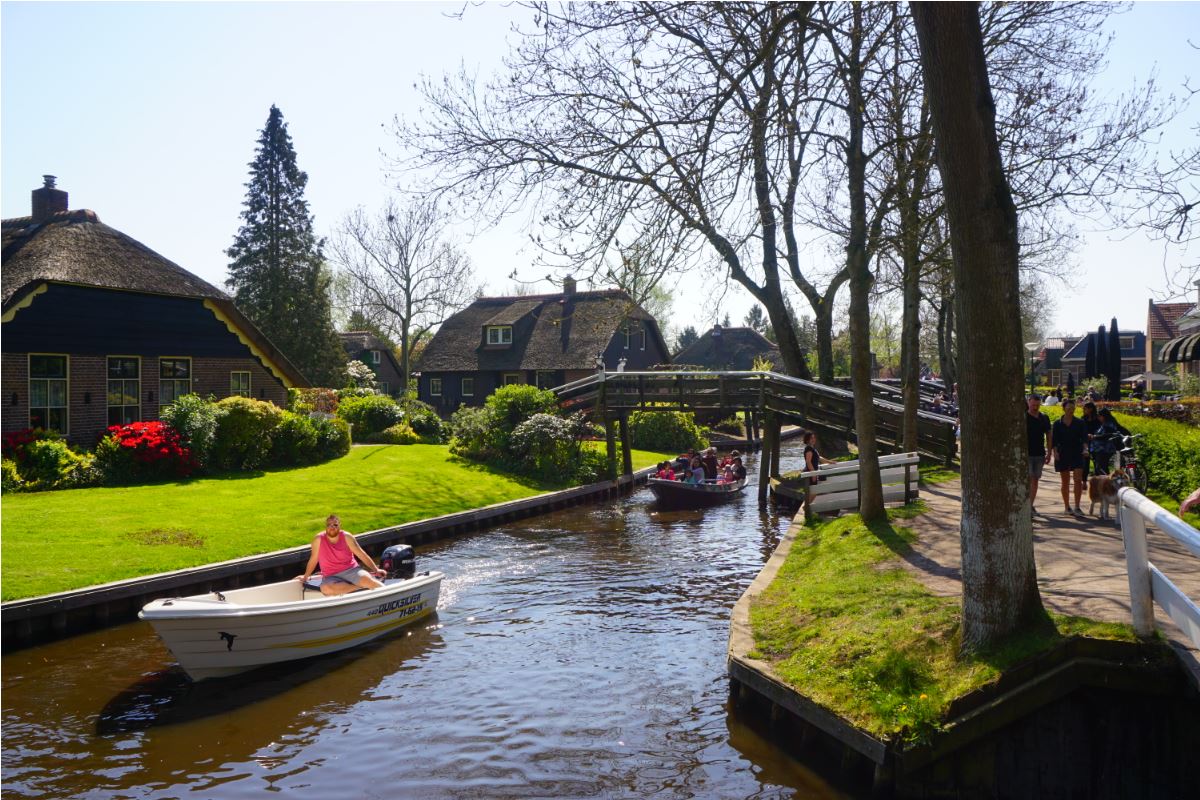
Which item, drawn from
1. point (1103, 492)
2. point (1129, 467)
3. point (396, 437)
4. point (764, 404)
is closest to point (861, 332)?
point (1103, 492)

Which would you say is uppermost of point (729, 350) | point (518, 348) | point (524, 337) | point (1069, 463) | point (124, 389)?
point (729, 350)

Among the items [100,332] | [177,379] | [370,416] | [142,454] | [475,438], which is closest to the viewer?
[142,454]

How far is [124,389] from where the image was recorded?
24781 mm

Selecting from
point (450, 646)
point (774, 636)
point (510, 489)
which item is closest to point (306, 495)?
point (510, 489)

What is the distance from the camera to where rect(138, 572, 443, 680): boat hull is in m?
10.7

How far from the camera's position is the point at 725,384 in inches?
1137

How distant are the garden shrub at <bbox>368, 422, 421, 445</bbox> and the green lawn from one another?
5.71 metres

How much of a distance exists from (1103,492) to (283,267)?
45.7 m

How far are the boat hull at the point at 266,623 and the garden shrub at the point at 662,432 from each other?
26216 mm

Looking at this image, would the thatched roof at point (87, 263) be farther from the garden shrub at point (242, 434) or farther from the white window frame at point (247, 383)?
the garden shrub at point (242, 434)

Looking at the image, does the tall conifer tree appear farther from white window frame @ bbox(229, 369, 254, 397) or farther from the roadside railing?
the roadside railing

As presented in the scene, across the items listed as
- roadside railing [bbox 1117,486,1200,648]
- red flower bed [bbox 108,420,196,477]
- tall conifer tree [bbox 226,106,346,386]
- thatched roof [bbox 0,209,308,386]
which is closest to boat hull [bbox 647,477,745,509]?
red flower bed [bbox 108,420,196,477]

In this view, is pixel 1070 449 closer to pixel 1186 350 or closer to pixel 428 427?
pixel 1186 350

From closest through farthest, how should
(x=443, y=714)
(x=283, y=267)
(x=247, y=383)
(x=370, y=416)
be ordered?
(x=443, y=714), (x=247, y=383), (x=370, y=416), (x=283, y=267)
